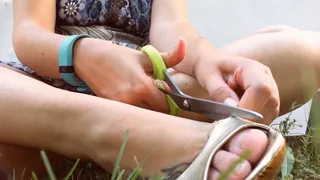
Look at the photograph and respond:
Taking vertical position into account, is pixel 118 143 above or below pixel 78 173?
above

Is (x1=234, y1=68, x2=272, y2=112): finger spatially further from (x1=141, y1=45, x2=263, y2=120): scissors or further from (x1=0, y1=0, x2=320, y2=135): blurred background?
(x1=0, y1=0, x2=320, y2=135): blurred background

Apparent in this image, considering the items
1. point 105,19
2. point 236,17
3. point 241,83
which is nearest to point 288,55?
point 241,83

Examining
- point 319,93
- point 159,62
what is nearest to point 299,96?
point 319,93

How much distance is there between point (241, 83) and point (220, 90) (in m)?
0.03

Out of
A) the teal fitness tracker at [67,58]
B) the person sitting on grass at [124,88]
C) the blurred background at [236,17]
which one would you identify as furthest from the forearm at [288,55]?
the blurred background at [236,17]

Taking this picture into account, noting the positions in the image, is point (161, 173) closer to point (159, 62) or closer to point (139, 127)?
point (139, 127)

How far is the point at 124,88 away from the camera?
72cm

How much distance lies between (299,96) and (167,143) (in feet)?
1.03

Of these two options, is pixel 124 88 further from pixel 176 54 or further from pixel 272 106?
pixel 272 106

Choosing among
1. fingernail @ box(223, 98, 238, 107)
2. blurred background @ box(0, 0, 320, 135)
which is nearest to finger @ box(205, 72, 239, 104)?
fingernail @ box(223, 98, 238, 107)

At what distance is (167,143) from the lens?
59 cm

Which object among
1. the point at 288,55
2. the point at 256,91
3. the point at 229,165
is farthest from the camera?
the point at 288,55

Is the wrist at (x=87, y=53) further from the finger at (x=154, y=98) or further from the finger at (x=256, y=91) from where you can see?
the finger at (x=256, y=91)

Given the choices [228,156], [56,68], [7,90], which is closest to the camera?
[228,156]
